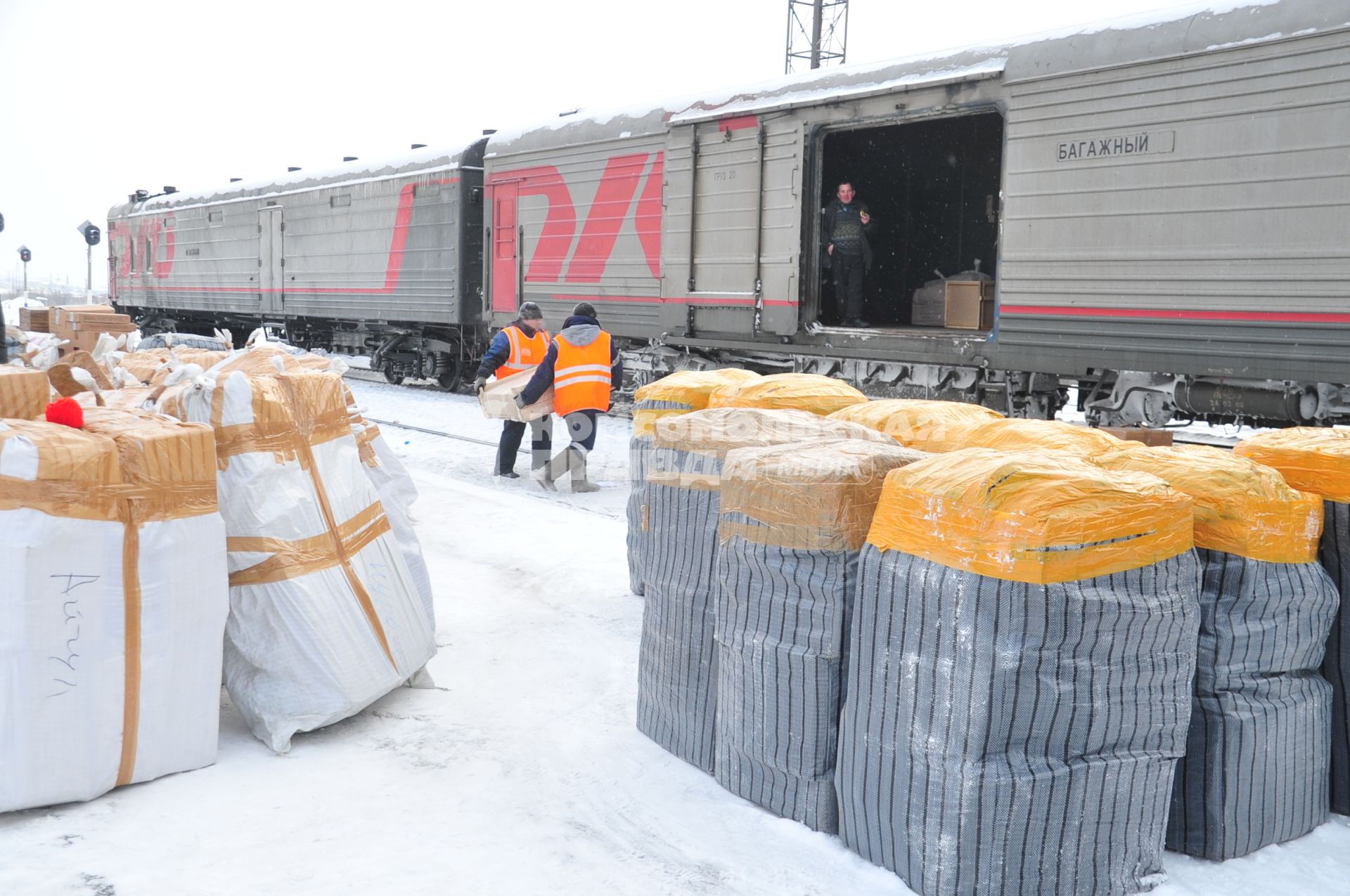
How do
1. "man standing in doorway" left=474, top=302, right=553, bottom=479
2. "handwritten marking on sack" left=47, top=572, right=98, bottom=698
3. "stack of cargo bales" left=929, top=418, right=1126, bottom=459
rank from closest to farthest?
"handwritten marking on sack" left=47, top=572, right=98, bottom=698 < "stack of cargo bales" left=929, top=418, right=1126, bottom=459 < "man standing in doorway" left=474, top=302, right=553, bottom=479

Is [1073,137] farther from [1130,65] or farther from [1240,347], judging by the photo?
[1240,347]

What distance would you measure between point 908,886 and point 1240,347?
19.4 ft

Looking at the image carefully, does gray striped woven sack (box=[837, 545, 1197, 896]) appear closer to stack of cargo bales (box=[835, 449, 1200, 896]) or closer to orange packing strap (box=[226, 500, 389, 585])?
stack of cargo bales (box=[835, 449, 1200, 896])

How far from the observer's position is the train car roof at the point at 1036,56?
7.21m

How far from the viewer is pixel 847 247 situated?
10922mm

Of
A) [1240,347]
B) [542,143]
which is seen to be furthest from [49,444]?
[542,143]

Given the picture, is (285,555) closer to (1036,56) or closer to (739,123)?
(1036,56)

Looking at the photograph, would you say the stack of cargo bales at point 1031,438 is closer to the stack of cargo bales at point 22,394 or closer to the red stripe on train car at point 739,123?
the stack of cargo bales at point 22,394

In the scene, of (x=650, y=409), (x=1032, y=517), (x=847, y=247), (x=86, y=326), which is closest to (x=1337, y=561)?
(x=1032, y=517)

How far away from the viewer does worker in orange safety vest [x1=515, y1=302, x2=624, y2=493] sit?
887 centimetres

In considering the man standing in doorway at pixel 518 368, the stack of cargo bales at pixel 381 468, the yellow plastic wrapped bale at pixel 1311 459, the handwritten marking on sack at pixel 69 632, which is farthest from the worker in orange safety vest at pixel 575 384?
the handwritten marking on sack at pixel 69 632

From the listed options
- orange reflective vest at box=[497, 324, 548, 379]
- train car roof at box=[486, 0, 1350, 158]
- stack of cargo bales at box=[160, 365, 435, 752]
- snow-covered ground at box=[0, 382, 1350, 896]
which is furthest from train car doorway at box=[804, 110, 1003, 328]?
stack of cargo bales at box=[160, 365, 435, 752]

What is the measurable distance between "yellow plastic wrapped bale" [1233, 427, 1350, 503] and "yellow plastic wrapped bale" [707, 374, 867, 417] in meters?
1.76

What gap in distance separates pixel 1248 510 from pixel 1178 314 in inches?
205
